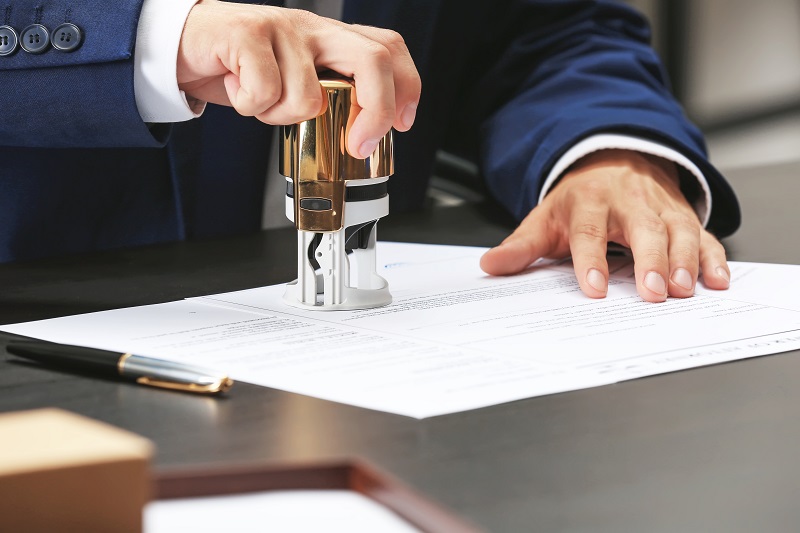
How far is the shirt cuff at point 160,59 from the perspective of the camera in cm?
69

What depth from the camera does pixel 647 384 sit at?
486 mm

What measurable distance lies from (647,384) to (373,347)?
0.15 m

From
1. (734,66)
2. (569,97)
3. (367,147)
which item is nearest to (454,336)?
(367,147)

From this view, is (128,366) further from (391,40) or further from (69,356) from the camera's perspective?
(391,40)

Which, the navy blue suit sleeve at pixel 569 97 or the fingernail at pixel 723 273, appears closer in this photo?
the fingernail at pixel 723 273

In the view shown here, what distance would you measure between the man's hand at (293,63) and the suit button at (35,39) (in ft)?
0.37

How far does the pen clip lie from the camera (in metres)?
0.47

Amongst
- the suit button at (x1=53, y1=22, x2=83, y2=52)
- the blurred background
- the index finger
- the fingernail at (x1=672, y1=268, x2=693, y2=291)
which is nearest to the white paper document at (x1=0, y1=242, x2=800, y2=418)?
Answer: the fingernail at (x1=672, y1=268, x2=693, y2=291)

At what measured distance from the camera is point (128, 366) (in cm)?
48

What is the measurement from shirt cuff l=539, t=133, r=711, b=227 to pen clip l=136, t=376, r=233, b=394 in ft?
1.61

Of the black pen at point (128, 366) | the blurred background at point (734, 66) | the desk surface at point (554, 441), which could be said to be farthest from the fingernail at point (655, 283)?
the blurred background at point (734, 66)

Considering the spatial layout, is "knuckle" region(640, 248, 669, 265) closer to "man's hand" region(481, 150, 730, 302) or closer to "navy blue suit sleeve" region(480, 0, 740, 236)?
"man's hand" region(481, 150, 730, 302)

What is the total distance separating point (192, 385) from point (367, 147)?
194mm

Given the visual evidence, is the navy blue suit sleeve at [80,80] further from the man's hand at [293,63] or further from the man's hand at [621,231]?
the man's hand at [621,231]
